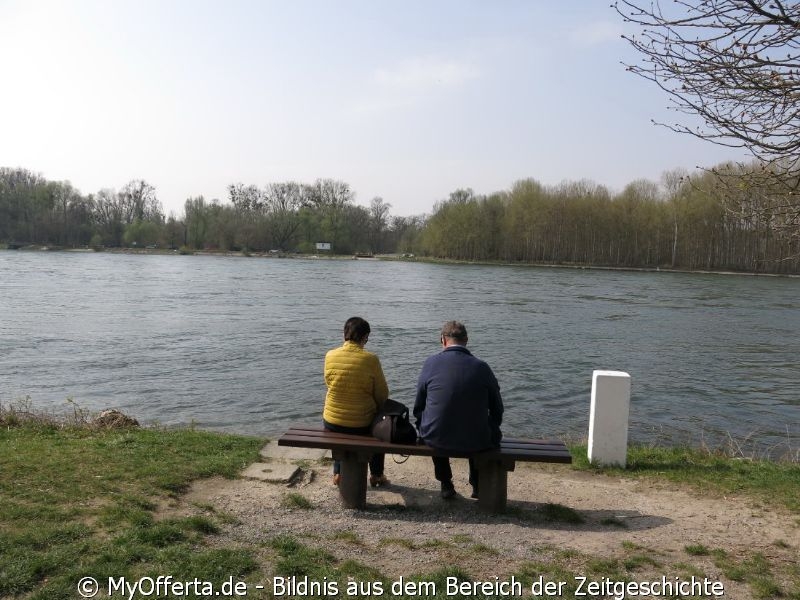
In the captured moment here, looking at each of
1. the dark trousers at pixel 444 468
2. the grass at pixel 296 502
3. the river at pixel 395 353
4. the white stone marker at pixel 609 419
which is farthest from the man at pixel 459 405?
the river at pixel 395 353

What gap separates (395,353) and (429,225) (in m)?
82.8

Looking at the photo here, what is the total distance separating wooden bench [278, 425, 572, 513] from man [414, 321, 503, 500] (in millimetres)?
99

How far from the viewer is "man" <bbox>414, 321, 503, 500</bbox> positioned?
543cm

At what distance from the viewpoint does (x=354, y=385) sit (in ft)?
19.1

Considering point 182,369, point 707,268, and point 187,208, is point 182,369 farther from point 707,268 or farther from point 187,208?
point 187,208

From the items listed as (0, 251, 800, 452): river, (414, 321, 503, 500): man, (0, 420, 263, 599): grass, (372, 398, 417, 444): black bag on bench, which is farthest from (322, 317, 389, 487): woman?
(0, 251, 800, 452): river

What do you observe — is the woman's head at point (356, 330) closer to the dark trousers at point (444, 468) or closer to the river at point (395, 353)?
the dark trousers at point (444, 468)

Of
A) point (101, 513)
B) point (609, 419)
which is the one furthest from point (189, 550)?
point (609, 419)

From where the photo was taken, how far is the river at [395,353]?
12.5 metres

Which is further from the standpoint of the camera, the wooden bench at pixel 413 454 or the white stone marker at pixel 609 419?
the white stone marker at pixel 609 419

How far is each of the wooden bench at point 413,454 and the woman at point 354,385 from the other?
31cm

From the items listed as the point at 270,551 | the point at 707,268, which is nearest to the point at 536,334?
the point at 270,551

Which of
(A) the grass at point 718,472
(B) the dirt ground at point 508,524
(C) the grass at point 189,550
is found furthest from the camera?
(A) the grass at point 718,472

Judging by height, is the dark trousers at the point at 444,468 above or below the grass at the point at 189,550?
above
